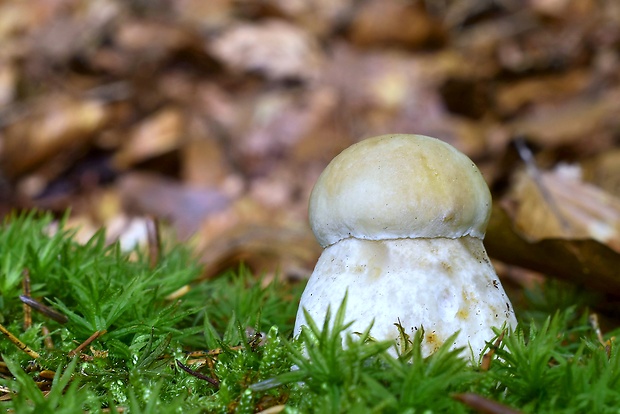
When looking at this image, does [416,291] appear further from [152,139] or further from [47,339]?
[152,139]

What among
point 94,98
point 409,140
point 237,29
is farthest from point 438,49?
point 409,140

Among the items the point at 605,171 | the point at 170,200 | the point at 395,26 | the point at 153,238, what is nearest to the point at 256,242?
the point at 170,200

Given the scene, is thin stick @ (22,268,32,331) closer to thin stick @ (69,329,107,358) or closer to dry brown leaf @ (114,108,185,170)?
thin stick @ (69,329,107,358)

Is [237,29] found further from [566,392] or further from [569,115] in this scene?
[566,392]

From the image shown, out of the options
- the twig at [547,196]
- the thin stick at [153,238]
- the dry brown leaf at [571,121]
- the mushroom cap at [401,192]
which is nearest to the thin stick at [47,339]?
the thin stick at [153,238]

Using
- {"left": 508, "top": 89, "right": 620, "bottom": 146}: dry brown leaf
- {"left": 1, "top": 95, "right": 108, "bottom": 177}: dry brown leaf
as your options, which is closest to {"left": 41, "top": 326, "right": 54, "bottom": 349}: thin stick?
{"left": 1, "top": 95, "right": 108, "bottom": 177}: dry brown leaf

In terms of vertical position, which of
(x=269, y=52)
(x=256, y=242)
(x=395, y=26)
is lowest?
(x=256, y=242)
